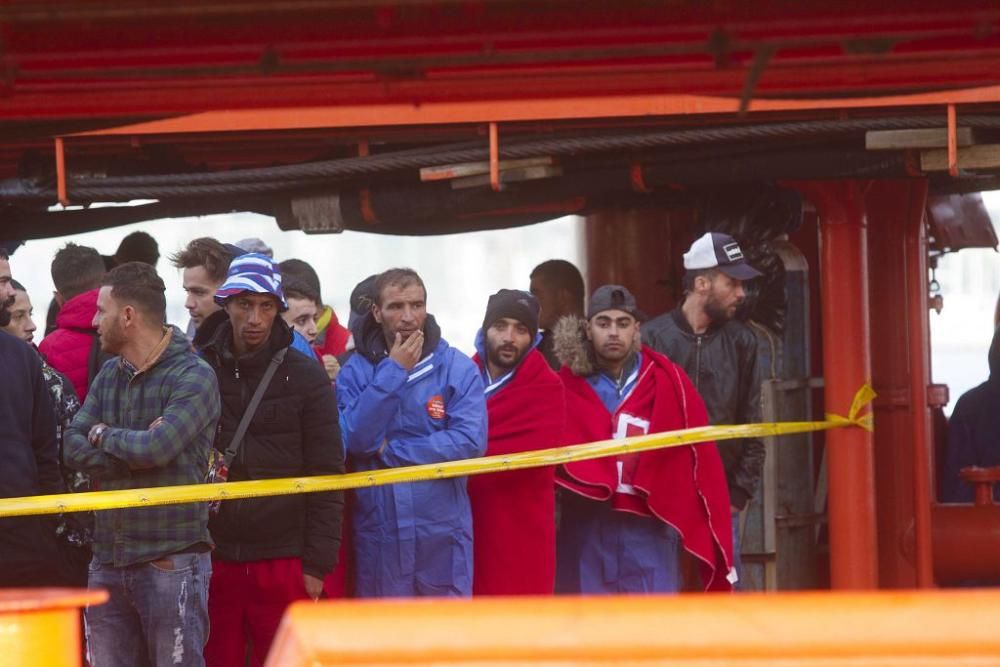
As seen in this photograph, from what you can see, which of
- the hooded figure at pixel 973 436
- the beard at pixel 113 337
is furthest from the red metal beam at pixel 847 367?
the beard at pixel 113 337

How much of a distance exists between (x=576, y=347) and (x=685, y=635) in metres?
4.56

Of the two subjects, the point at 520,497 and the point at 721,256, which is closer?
the point at 520,497

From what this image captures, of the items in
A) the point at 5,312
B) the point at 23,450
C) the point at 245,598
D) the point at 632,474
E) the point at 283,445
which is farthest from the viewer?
the point at 632,474

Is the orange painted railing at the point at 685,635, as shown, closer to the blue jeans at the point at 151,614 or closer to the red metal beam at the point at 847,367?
the blue jeans at the point at 151,614

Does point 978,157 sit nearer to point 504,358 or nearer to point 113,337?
point 504,358

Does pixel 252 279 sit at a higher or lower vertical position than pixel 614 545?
higher

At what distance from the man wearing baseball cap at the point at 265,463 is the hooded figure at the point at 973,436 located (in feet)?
12.9

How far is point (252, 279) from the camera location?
5832mm

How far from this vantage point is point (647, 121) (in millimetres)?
6523

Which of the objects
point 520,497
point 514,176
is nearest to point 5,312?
point 514,176

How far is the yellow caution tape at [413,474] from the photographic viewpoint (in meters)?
5.39

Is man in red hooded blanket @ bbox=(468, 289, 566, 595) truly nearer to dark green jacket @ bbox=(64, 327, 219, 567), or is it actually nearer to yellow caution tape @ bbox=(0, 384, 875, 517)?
yellow caution tape @ bbox=(0, 384, 875, 517)

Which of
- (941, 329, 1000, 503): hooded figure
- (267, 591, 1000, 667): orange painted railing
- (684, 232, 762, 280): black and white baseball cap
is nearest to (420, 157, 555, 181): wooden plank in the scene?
(684, 232, 762, 280): black and white baseball cap

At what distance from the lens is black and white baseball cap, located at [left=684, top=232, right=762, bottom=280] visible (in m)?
7.15
